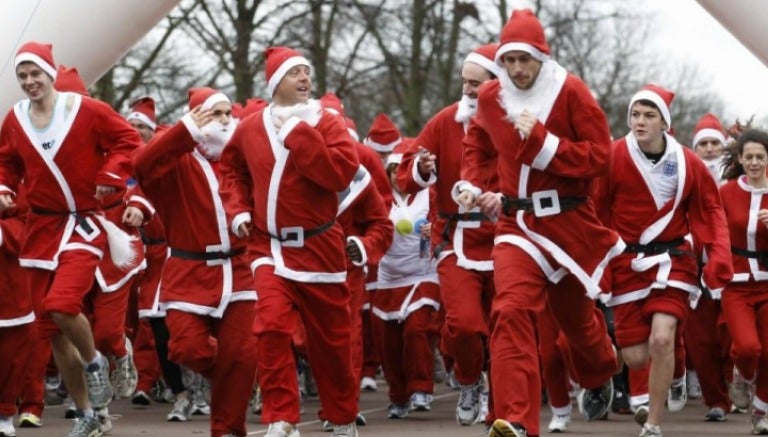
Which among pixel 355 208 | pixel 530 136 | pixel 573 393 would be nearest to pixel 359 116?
pixel 573 393

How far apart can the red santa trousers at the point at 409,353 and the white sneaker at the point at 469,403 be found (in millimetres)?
1227

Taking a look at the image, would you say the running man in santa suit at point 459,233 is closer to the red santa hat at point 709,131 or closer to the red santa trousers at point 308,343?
the red santa trousers at point 308,343

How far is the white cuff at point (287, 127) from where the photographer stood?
10523 millimetres

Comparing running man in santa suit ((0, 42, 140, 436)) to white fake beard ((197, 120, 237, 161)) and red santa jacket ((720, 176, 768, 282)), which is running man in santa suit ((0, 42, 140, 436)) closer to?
white fake beard ((197, 120, 237, 161))

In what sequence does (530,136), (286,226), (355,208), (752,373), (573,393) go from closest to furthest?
1. (530,136)
2. (286,226)
3. (355,208)
4. (752,373)
5. (573,393)

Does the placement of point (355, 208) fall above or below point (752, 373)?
above

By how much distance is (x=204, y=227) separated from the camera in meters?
11.5

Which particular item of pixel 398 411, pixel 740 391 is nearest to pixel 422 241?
pixel 398 411

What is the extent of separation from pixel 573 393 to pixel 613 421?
3.72 feet

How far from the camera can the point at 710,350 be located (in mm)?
14852

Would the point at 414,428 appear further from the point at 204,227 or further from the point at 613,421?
the point at 204,227

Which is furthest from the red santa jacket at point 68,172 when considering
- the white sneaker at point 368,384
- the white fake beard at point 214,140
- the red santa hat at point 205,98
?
the white sneaker at point 368,384

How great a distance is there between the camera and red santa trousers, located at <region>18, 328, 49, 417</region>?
518 inches

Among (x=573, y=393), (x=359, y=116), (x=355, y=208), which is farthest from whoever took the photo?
(x=359, y=116)
